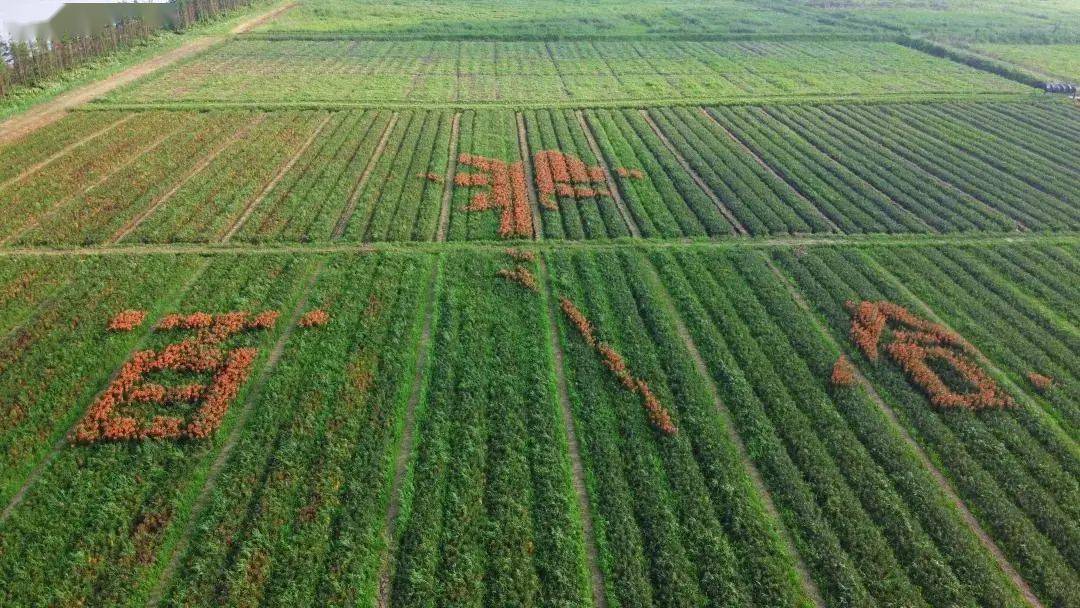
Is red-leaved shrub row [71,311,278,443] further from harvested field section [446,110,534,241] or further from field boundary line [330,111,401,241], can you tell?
harvested field section [446,110,534,241]

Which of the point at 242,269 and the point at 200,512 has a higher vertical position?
the point at 242,269

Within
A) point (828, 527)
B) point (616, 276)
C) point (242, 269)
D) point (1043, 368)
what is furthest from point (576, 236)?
point (1043, 368)

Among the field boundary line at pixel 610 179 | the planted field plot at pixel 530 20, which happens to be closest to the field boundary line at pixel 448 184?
the field boundary line at pixel 610 179

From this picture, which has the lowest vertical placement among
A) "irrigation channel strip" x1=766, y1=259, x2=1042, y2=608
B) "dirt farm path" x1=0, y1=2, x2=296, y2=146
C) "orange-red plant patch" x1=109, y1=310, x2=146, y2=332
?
"irrigation channel strip" x1=766, y1=259, x2=1042, y2=608

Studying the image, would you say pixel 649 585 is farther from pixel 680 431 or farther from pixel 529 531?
pixel 680 431

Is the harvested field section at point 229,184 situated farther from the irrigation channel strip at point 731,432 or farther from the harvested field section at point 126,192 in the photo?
the irrigation channel strip at point 731,432

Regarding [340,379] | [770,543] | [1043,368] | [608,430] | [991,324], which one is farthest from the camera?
[991,324]

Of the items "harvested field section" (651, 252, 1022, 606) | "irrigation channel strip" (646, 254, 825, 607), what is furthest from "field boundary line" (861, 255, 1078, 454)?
"irrigation channel strip" (646, 254, 825, 607)
